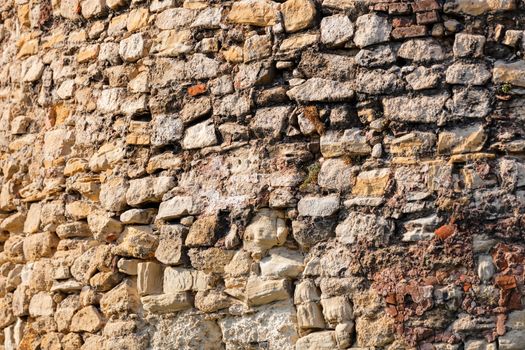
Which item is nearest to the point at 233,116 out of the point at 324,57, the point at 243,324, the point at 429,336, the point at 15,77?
the point at 324,57

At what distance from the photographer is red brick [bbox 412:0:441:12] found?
4.18 metres

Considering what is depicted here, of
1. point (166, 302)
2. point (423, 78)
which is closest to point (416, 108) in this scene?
point (423, 78)

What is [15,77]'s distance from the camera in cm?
579

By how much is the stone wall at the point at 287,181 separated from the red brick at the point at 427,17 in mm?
14

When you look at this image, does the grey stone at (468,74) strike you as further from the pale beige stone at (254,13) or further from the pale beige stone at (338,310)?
the pale beige stone at (338,310)

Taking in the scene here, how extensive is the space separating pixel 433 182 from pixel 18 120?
268 centimetres

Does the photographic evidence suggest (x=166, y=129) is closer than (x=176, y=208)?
No

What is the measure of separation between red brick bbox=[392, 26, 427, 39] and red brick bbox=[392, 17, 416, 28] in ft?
0.05

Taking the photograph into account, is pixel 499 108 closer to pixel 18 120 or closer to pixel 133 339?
pixel 133 339

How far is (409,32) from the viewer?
421 centimetres

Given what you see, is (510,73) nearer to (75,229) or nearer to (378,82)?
(378,82)

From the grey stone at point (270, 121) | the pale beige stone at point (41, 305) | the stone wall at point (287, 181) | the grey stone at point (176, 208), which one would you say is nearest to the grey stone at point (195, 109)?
the stone wall at point (287, 181)

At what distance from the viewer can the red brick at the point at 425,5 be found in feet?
13.7

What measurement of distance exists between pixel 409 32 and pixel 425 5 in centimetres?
13
